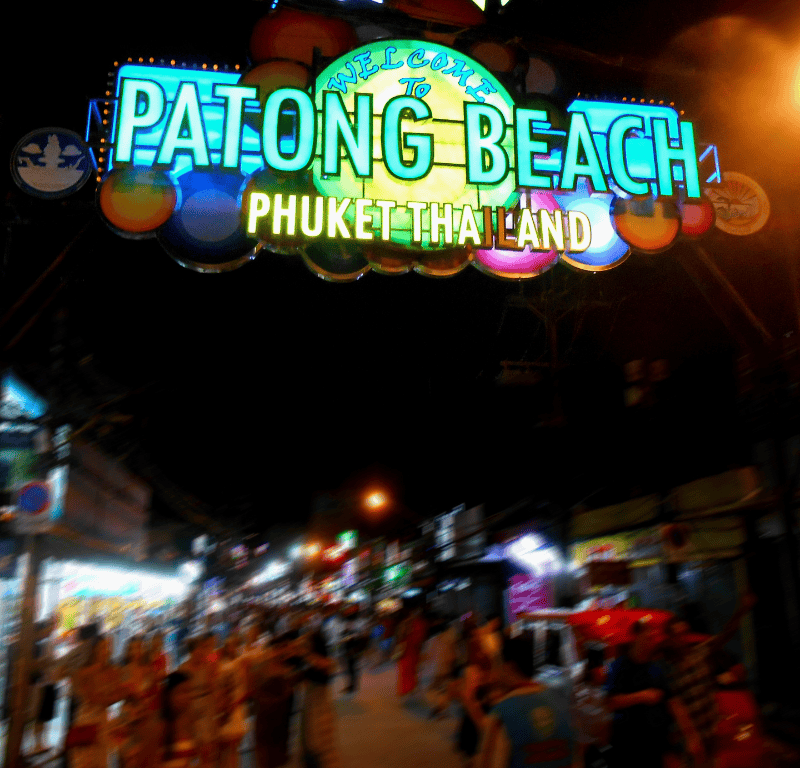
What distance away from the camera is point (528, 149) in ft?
23.0

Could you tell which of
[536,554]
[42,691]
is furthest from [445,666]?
[536,554]

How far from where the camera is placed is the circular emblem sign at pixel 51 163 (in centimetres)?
680

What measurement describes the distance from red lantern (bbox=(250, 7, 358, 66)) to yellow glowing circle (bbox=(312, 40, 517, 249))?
0.35m

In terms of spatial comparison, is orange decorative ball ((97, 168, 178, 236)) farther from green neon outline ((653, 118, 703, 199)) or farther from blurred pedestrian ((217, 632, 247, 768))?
blurred pedestrian ((217, 632, 247, 768))

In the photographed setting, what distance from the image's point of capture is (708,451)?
43.9 feet

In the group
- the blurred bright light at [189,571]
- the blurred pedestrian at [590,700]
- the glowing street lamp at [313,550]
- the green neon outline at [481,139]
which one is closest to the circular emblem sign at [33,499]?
the green neon outline at [481,139]

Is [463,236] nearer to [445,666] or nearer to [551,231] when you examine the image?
[551,231]

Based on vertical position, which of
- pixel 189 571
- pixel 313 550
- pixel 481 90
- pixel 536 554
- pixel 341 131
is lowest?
pixel 536 554

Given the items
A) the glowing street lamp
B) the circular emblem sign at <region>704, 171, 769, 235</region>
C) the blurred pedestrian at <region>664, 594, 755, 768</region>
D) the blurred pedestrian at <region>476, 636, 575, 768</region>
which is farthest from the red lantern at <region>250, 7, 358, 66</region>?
the glowing street lamp

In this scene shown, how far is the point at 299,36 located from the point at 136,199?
229cm

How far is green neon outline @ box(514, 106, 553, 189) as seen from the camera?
271 inches

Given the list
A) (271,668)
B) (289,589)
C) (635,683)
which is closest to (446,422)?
(271,668)

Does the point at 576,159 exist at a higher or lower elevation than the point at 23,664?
higher

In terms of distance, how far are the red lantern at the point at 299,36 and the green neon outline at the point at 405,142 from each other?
0.96 metres
